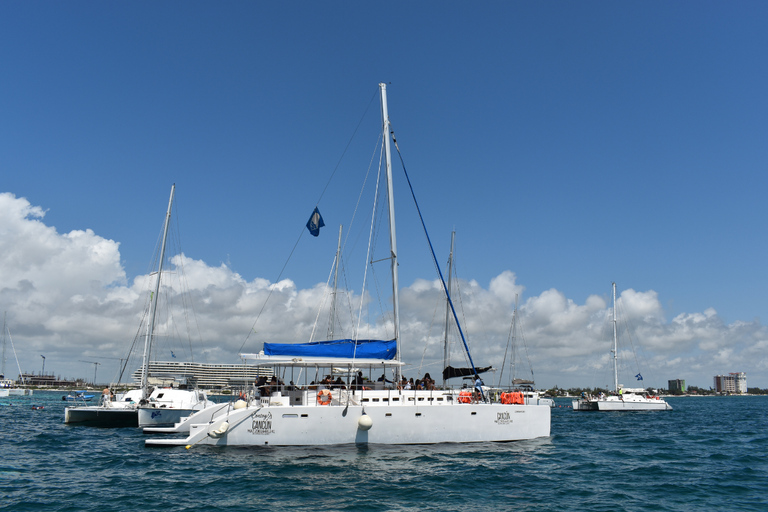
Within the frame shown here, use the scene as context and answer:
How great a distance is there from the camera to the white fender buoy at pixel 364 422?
20.1 meters

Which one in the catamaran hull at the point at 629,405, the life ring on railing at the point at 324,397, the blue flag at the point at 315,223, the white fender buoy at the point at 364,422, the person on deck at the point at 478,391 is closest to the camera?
the white fender buoy at the point at 364,422

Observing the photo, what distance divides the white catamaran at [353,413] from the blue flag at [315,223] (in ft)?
13.9

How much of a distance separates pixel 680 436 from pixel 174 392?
31.0 m

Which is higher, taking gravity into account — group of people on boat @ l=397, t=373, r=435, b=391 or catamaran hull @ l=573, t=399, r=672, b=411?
group of people on boat @ l=397, t=373, r=435, b=391

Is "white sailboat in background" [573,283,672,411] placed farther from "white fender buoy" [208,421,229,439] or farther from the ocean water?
"white fender buoy" [208,421,229,439]

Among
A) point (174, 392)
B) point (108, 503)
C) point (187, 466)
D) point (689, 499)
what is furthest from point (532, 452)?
point (174, 392)

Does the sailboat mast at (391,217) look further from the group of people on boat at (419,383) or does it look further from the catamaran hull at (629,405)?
the catamaran hull at (629,405)

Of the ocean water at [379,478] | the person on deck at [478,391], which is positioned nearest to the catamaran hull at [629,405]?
the ocean water at [379,478]

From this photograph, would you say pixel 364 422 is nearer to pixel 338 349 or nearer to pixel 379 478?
pixel 338 349

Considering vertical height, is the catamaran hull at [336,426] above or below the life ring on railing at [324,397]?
below

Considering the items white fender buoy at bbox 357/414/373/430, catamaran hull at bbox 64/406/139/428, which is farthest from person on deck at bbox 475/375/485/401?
catamaran hull at bbox 64/406/139/428

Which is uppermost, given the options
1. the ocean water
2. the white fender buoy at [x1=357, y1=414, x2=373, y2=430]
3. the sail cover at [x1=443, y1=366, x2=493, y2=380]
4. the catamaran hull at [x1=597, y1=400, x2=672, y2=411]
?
the sail cover at [x1=443, y1=366, x2=493, y2=380]

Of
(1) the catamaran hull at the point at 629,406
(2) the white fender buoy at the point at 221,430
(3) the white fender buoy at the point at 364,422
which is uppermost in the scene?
(3) the white fender buoy at the point at 364,422

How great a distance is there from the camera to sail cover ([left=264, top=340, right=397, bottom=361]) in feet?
72.4
